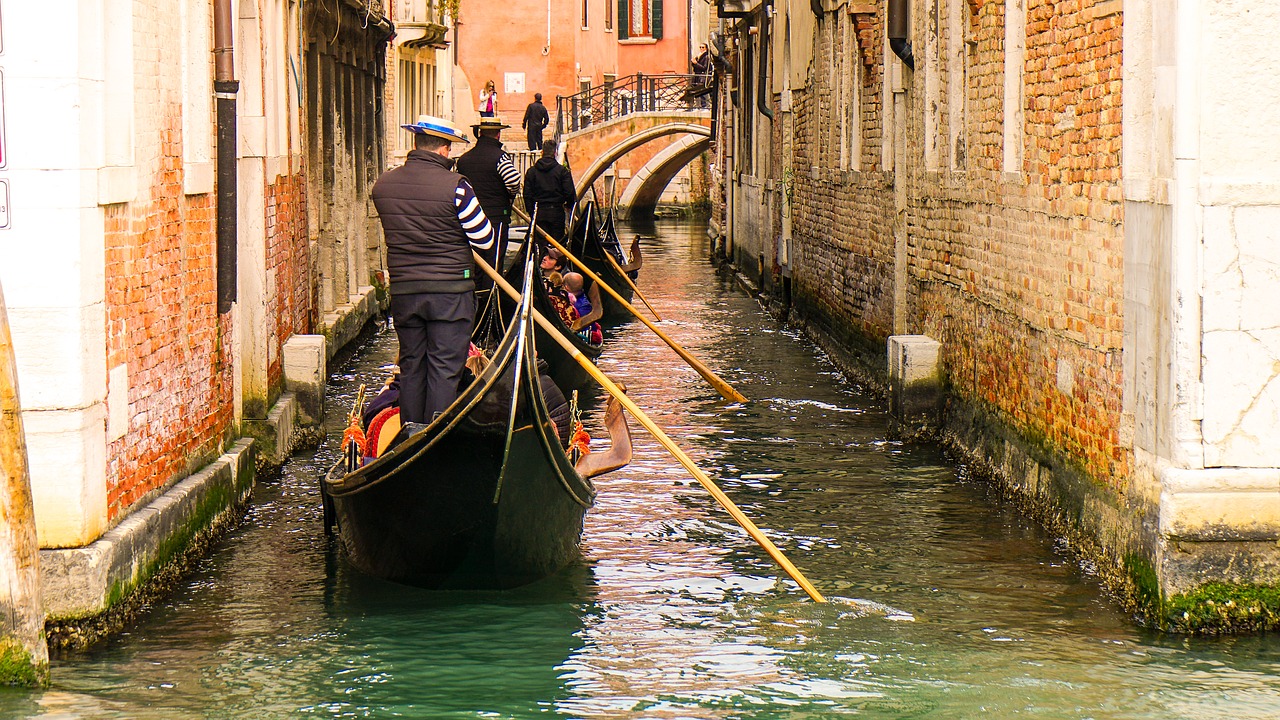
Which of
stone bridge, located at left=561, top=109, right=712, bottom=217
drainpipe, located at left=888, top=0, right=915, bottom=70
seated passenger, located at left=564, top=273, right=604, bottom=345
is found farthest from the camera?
stone bridge, located at left=561, top=109, right=712, bottom=217

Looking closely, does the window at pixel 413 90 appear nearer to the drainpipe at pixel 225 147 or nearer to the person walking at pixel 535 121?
the person walking at pixel 535 121

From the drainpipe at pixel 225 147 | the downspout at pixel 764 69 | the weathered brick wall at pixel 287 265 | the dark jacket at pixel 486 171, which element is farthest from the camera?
the downspout at pixel 764 69

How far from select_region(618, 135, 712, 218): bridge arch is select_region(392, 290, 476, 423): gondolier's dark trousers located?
24.6 metres

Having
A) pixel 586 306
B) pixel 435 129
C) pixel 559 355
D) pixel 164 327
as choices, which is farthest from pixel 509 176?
pixel 164 327

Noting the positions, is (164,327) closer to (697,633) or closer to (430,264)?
(430,264)

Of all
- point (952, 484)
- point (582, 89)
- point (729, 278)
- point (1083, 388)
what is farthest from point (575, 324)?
point (582, 89)

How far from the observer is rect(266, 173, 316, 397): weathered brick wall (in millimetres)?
7395

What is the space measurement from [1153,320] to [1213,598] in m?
0.71

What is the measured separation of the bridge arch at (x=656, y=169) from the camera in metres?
30.6

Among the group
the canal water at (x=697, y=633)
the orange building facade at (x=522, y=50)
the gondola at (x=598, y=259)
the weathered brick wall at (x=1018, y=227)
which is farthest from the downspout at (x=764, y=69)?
the orange building facade at (x=522, y=50)

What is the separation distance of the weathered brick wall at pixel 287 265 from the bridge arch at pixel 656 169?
68.8ft

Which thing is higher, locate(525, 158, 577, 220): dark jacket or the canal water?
locate(525, 158, 577, 220): dark jacket

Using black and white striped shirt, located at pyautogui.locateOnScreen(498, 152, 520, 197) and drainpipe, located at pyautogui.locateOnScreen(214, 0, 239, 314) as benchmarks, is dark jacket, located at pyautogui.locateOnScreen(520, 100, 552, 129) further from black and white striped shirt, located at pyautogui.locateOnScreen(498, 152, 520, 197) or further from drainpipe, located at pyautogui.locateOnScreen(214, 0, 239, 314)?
drainpipe, located at pyautogui.locateOnScreen(214, 0, 239, 314)

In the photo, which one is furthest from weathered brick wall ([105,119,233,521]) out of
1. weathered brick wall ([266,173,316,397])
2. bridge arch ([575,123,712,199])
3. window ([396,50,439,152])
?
bridge arch ([575,123,712,199])
